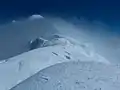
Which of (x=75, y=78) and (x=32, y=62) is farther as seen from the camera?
(x=32, y=62)

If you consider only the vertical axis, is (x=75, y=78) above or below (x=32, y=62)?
below

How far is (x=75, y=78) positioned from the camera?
6.32 metres

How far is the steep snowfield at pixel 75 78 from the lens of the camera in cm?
595

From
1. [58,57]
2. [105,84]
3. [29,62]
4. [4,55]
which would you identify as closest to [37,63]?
[29,62]

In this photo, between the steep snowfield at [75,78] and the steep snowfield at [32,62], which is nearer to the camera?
the steep snowfield at [75,78]

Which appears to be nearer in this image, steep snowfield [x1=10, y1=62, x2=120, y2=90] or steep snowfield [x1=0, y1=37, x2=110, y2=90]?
steep snowfield [x1=10, y1=62, x2=120, y2=90]

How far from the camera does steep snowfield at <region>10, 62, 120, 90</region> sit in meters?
5.95

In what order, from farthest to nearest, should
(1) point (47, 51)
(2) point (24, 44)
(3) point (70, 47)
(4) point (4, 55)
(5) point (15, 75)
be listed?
(2) point (24, 44), (4) point (4, 55), (3) point (70, 47), (1) point (47, 51), (5) point (15, 75)

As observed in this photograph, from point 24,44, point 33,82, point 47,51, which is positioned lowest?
point 33,82

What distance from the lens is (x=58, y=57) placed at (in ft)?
25.3

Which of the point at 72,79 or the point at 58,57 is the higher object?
the point at 58,57

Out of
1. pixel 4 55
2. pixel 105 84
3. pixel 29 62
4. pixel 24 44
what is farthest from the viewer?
pixel 24 44

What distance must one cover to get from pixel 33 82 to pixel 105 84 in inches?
66.9

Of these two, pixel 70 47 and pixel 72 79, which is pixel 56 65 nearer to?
pixel 72 79
